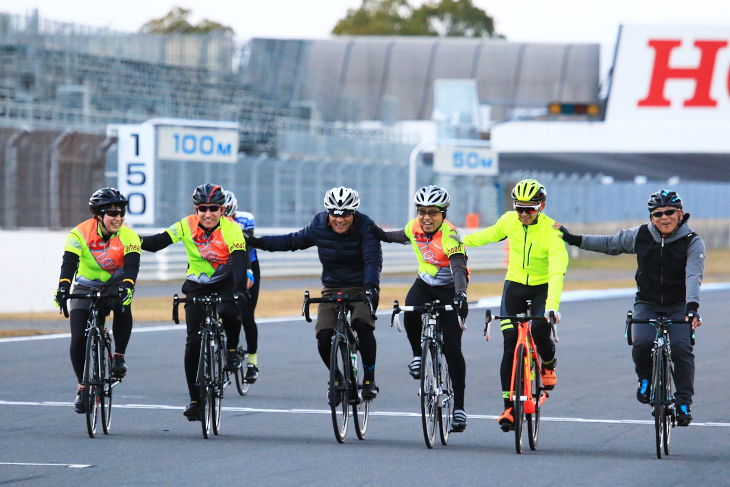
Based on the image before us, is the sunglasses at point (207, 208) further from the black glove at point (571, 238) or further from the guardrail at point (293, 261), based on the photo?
the guardrail at point (293, 261)

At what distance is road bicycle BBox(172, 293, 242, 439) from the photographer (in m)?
9.05

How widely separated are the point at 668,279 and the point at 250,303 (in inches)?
188

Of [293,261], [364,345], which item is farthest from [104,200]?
→ [293,261]

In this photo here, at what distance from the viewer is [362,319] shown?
9273 millimetres

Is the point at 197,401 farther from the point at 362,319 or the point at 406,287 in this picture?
the point at 406,287

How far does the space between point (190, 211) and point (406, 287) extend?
5.51 metres

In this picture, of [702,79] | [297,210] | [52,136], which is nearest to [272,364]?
[52,136]

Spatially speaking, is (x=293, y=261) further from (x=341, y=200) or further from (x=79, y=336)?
(x=341, y=200)

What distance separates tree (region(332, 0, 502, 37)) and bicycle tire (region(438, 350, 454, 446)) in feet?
268

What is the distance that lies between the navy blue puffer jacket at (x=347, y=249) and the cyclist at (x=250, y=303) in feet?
7.04

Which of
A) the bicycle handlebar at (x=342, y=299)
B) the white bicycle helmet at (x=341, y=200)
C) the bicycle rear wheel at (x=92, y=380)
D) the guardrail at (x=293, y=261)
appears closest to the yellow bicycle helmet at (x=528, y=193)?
the white bicycle helmet at (x=341, y=200)

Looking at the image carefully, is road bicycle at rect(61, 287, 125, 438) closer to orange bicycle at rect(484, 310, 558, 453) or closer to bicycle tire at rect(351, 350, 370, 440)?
bicycle tire at rect(351, 350, 370, 440)

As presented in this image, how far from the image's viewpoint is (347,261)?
9.35 metres

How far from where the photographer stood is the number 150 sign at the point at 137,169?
976 inches
